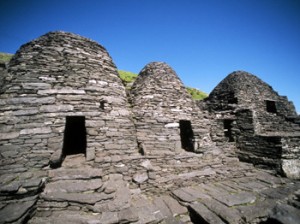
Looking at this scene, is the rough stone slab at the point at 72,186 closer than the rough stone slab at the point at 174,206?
Yes

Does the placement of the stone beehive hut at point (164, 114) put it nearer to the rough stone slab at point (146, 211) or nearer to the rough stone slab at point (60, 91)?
the rough stone slab at point (146, 211)

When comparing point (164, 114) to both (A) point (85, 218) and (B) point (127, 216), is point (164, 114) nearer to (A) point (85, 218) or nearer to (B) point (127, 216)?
(B) point (127, 216)

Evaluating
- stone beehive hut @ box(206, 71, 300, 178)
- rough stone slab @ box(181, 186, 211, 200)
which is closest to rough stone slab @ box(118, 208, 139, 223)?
rough stone slab @ box(181, 186, 211, 200)

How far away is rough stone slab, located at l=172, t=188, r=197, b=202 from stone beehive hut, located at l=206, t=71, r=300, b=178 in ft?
14.5

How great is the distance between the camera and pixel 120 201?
327 centimetres

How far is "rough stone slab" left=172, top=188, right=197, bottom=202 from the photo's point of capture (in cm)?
403

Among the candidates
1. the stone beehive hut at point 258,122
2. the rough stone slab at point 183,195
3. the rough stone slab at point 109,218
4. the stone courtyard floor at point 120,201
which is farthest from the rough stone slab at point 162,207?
the stone beehive hut at point 258,122

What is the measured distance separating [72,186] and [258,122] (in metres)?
11.8

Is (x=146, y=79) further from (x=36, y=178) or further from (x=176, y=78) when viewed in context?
(x=36, y=178)

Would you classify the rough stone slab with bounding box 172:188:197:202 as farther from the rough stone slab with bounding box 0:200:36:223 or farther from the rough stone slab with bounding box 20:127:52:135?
the rough stone slab with bounding box 20:127:52:135

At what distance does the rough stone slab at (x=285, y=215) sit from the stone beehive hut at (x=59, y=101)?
3644mm

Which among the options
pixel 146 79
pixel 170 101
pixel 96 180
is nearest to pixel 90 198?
pixel 96 180

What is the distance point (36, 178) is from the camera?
338cm

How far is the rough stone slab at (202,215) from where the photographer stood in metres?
3.07
